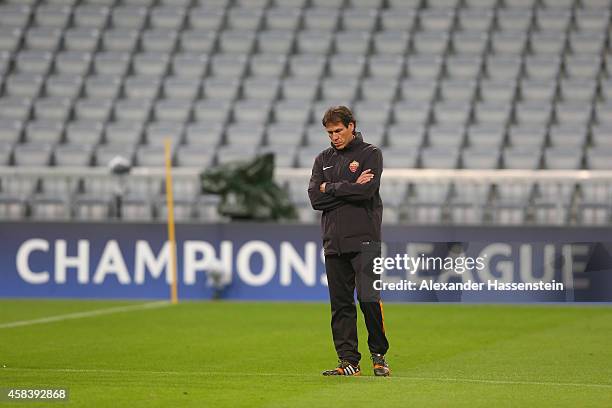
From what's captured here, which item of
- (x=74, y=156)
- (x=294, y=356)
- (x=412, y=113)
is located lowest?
(x=294, y=356)

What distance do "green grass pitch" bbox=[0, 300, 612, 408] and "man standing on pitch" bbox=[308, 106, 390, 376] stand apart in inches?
13.2

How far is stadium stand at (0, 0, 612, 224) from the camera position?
22.3 metres

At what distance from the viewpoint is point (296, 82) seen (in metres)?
24.1

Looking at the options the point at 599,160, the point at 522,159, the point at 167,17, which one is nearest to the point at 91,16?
the point at 167,17

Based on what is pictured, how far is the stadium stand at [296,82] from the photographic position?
73.3ft

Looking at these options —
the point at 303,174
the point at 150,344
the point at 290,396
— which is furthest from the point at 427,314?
the point at 290,396

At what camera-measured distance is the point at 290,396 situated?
803cm

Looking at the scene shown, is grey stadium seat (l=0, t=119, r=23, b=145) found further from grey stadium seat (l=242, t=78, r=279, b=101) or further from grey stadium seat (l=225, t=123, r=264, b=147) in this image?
grey stadium seat (l=242, t=78, r=279, b=101)

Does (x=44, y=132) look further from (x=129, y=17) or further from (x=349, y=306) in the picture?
(x=349, y=306)

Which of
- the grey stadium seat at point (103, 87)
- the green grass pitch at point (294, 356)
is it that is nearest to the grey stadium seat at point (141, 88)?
the grey stadium seat at point (103, 87)

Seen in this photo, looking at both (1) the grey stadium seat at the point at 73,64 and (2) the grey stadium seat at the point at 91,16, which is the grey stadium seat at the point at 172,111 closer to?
(1) the grey stadium seat at the point at 73,64

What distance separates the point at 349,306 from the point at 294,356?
1.82m

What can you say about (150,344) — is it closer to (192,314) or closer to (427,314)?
(192,314)

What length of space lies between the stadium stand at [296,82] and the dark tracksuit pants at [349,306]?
34.2 ft
